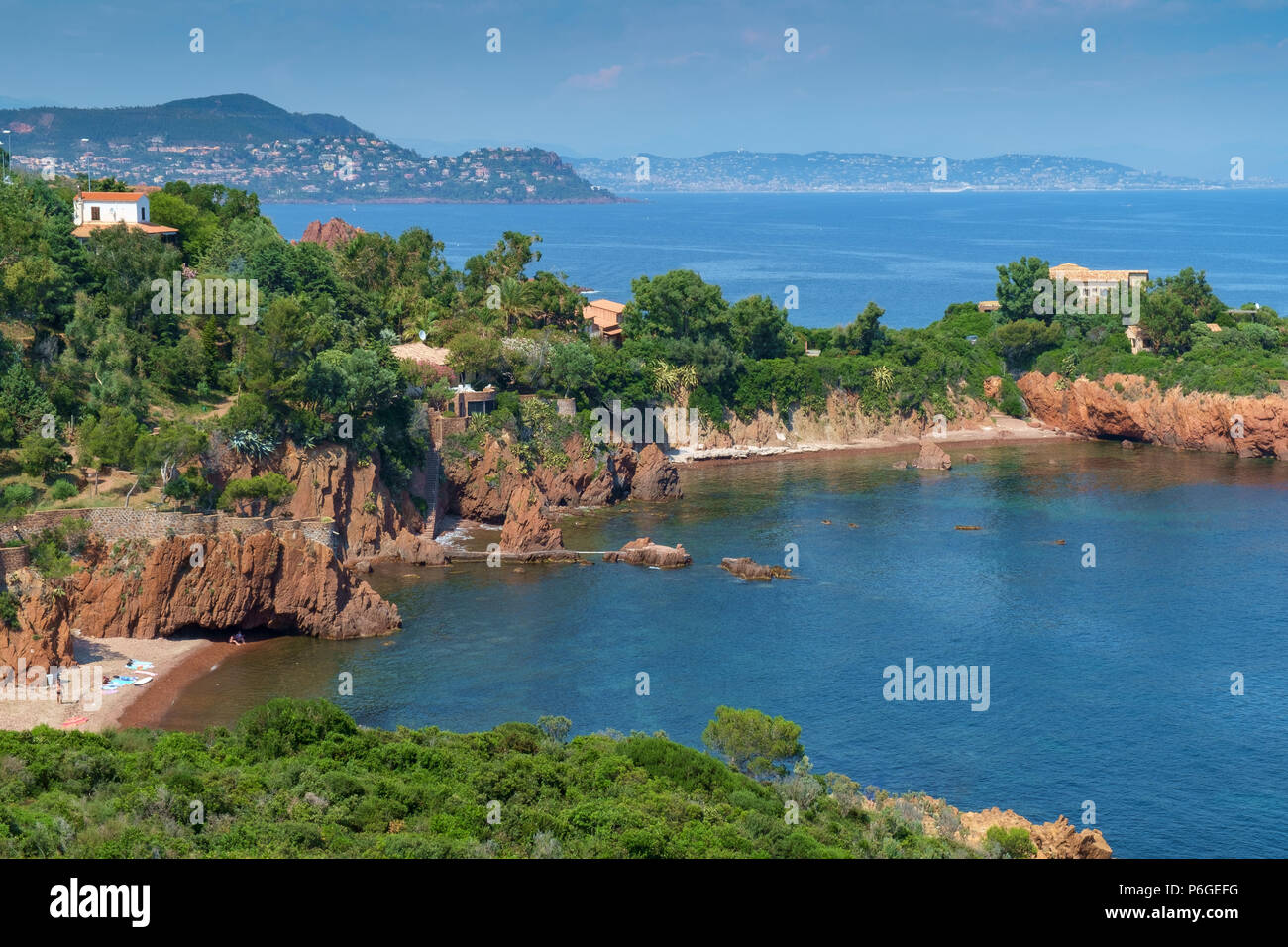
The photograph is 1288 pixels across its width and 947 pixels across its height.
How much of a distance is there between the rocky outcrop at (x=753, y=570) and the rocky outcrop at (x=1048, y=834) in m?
24.5

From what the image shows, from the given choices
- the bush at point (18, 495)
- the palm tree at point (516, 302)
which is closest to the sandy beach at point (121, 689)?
the bush at point (18, 495)

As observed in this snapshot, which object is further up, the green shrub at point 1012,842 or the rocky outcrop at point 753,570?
the rocky outcrop at point 753,570

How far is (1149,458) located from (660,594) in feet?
151

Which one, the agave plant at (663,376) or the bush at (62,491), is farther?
the agave plant at (663,376)

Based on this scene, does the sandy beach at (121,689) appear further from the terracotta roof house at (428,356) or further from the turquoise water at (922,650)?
the terracotta roof house at (428,356)

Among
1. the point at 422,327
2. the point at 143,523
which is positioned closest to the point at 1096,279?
the point at 422,327

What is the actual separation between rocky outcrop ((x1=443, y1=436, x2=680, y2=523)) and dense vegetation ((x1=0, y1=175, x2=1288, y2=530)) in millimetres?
1143

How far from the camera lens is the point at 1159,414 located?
93.6m

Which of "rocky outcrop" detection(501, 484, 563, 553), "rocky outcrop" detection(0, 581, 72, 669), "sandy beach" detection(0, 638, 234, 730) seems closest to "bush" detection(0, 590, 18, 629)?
"rocky outcrop" detection(0, 581, 72, 669)

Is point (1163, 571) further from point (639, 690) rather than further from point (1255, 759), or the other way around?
point (639, 690)

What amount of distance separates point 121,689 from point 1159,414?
7271cm

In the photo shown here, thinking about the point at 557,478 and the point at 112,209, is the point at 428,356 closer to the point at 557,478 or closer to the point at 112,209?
the point at 557,478

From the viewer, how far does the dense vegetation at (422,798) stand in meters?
26.0

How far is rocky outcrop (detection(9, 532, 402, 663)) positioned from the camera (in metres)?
49.2
